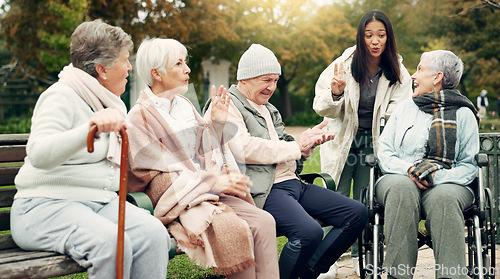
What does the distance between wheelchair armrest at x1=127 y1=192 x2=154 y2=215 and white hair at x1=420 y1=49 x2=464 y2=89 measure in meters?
2.11

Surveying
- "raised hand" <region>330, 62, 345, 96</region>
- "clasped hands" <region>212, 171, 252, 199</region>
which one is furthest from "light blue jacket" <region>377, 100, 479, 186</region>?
"clasped hands" <region>212, 171, 252, 199</region>

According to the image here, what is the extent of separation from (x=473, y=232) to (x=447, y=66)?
111 centimetres

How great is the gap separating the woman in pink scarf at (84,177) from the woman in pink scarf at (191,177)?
0.23 meters

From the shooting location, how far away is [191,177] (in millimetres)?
2955

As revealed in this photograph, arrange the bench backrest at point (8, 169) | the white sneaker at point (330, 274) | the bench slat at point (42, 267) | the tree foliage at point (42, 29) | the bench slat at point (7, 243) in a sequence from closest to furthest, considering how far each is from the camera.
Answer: the bench slat at point (42, 267) → the bench slat at point (7, 243) → the bench backrest at point (8, 169) → the white sneaker at point (330, 274) → the tree foliage at point (42, 29)

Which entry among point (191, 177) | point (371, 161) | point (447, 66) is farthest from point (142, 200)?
point (447, 66)

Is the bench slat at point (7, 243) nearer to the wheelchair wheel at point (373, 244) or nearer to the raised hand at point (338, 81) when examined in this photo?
the wheelchair wheel at point (373, 244)

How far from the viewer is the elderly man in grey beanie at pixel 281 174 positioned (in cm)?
328

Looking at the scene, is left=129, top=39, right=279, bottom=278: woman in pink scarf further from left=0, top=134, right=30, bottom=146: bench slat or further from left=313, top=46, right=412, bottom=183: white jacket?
left=313, top=46, right=412, bottom=183: white jacket

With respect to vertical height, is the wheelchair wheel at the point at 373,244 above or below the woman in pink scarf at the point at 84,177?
below

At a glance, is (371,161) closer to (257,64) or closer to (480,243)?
(480,243)

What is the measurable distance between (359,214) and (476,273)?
0.76m

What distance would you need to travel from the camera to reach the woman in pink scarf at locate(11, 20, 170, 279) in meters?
2.41

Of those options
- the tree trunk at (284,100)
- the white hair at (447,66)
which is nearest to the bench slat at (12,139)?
the white hair at (447,66)
